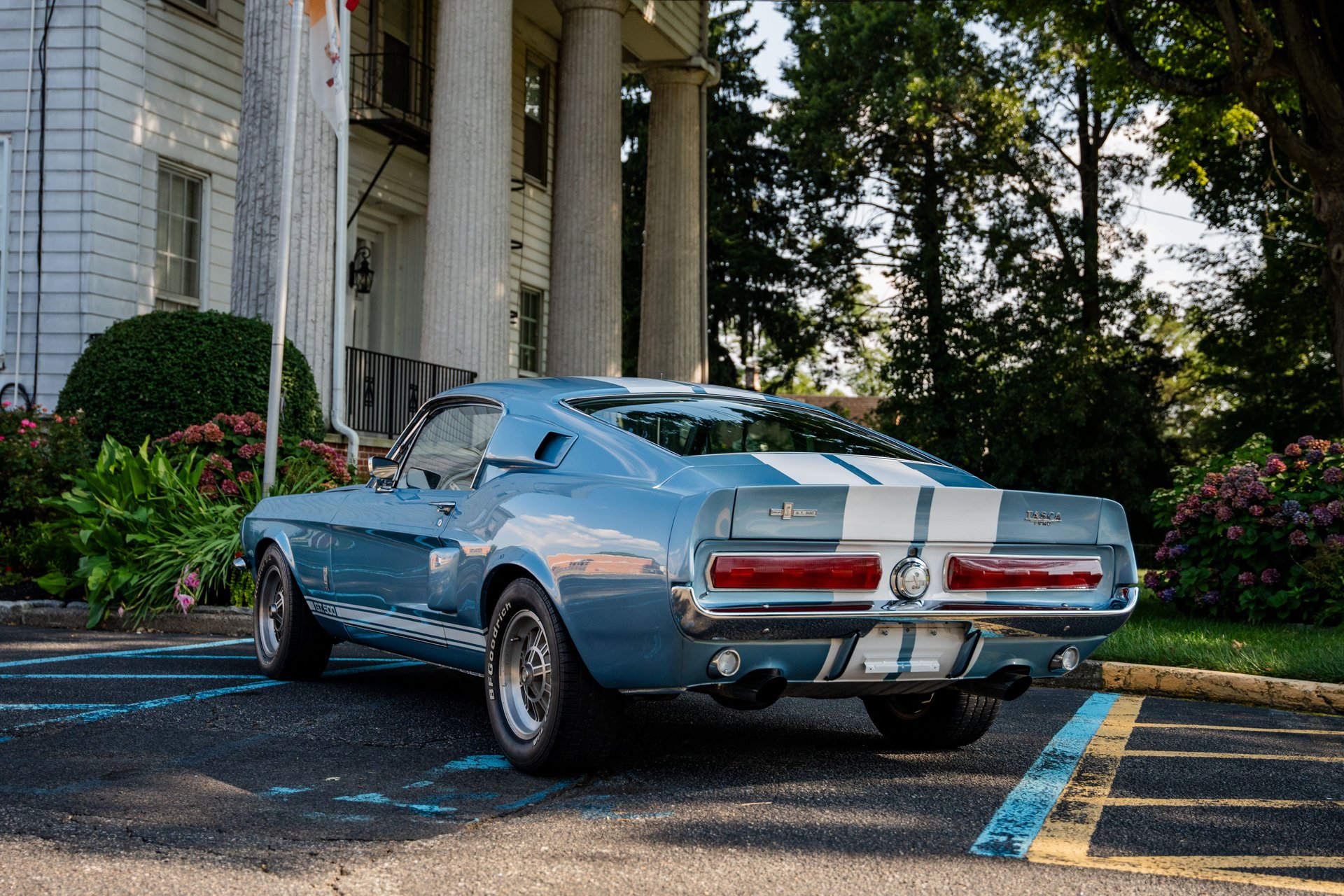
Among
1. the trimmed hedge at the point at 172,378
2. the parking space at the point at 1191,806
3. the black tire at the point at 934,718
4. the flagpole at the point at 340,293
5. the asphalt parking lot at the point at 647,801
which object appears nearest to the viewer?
the asphalt parking lot at the point at 647,801

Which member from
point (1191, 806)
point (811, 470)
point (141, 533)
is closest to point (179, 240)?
point (141, 533)

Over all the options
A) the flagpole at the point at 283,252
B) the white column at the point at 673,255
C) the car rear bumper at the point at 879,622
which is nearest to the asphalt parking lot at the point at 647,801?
the car rear bumper at the point at 879,622

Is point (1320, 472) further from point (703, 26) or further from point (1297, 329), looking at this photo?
point (1297, 329)

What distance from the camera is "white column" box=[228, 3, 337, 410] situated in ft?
45.0

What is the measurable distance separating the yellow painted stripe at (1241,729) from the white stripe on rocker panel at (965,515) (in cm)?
236

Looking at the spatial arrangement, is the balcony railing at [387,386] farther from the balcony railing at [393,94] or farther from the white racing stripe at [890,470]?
the white racing stripe at [890,470]

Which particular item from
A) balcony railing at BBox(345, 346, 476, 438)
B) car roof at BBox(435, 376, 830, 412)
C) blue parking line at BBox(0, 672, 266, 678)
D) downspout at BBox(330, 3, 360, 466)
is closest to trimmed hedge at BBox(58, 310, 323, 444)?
downspout at BBox(330, 3, 360, 466)

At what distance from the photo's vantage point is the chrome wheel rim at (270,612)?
7441mm

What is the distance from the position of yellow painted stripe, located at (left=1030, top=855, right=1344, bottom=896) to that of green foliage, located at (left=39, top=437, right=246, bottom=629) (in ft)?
24.5

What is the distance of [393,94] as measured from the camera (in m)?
19.6

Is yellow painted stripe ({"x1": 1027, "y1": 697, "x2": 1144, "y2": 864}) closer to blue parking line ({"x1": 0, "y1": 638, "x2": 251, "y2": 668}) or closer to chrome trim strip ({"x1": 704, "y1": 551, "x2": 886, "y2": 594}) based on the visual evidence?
chrome trim strip ({"x1": 704, "y1": 551, "x2": 886, "y2": 594})

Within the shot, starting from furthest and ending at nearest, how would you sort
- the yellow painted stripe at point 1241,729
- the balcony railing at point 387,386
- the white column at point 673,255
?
1. the white column at point 673,255
2. the balcony railing at point 387,386
3. the yellow painted stripe at point 1241,729

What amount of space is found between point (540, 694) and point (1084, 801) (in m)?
1.95

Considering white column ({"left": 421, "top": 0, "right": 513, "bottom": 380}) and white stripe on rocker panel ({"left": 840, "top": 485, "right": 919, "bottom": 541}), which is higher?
white column ({"left": 421, "top": 0, "right": 513, "bottom": 380})
